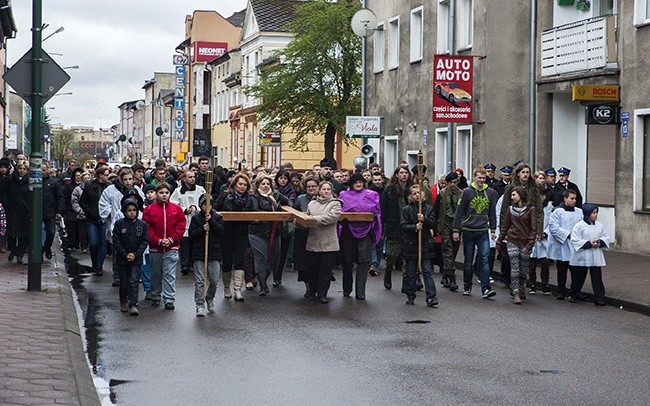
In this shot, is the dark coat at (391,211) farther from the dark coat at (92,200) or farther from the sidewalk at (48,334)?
the dark coat at (92,200)

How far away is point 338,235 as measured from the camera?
1708 centimetres

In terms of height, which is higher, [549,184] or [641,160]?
[641,160]

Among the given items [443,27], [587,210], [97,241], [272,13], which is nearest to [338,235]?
[587,210]

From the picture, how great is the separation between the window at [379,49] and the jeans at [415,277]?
23822mm

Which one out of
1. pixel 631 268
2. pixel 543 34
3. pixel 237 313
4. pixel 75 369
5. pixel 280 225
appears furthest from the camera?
pixel 543 34

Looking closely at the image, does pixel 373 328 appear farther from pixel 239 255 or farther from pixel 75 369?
pixel 75 369

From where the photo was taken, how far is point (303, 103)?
4400 cm

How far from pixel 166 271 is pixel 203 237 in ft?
2.10

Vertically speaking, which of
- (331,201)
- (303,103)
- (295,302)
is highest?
(303,103)

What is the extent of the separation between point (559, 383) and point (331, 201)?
6894mm

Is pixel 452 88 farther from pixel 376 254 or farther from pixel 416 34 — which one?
pixel 416 34

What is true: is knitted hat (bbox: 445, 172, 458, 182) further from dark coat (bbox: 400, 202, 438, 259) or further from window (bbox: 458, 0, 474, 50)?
window (bbox: 458, 0, 474, 50)

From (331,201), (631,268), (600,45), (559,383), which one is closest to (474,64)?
(600,45)

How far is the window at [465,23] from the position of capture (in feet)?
104
